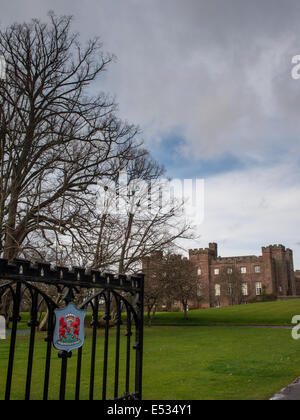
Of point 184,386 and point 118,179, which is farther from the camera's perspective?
point 118,179

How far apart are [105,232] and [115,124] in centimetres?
578

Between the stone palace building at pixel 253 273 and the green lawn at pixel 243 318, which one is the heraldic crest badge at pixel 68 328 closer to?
the green lawn at pixel 243 318

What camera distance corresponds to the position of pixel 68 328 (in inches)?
159

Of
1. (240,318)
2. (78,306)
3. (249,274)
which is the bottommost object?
(240,318)

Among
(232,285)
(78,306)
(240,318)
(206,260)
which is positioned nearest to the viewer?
(78,306)

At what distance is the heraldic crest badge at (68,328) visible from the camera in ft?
12.8

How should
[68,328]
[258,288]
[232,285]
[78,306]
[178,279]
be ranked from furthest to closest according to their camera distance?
[258,288], [232,285], [178,279], [78,306], [68,328]

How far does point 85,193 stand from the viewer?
1877 centimetres

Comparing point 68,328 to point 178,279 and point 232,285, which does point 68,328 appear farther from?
point 232,285

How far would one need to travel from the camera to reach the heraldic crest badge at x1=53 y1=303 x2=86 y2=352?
391cm

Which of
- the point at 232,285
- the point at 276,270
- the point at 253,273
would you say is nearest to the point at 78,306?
the point at 232,285

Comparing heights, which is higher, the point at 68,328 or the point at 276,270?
the point at 276,270
